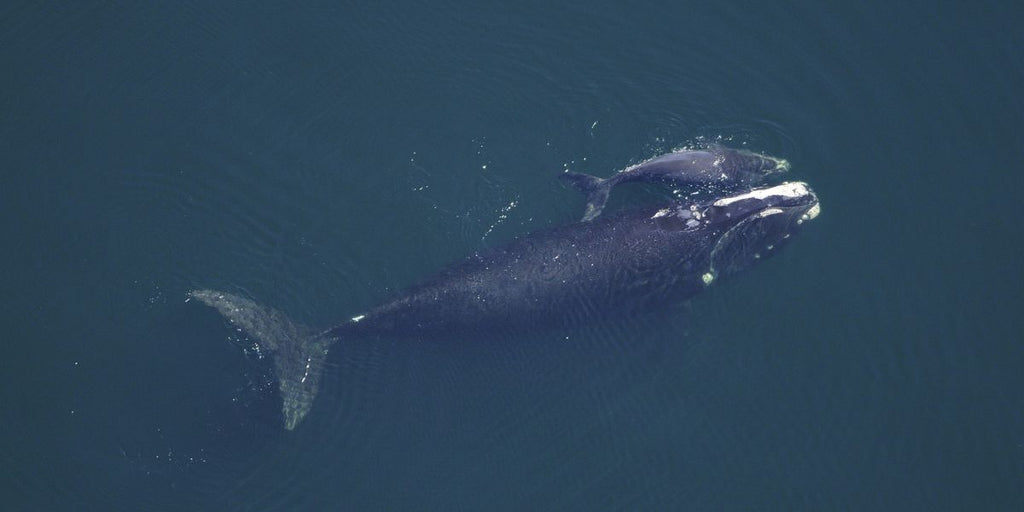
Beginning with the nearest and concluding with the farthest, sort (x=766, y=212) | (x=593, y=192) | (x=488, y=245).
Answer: (x=488, y=245) → (x=766, y=212) → (x=593, y=192)

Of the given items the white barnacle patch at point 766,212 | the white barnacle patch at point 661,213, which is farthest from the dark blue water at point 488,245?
the white barnacle patch at point 766,212

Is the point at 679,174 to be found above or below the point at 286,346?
above

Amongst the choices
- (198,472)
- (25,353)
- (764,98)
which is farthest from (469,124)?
(25,353)

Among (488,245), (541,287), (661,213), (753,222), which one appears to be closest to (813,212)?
(753,222)

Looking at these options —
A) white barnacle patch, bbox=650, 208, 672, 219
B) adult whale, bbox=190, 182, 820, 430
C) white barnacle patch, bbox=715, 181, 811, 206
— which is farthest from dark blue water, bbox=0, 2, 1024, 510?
white barnacle patch, bbox=650, 208, 672, 219

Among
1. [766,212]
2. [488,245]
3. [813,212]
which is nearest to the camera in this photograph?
[488,245]

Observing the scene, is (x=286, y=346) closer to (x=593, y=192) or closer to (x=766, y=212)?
(x=593, y=192)
